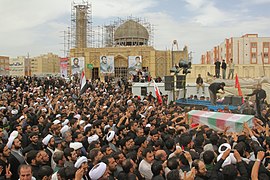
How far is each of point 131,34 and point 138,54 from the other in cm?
664

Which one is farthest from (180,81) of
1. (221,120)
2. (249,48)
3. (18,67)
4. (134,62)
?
(18,67)

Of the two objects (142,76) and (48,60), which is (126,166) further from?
(48,60)

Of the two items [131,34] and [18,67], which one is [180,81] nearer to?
[131,34]

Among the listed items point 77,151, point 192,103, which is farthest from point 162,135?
point 192,103

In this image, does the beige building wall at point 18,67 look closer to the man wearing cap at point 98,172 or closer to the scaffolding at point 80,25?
the scaffolding at point 80,25

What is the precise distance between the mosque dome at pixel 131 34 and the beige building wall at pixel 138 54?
5.76 m

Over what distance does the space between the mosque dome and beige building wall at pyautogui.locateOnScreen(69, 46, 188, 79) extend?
5.76 m

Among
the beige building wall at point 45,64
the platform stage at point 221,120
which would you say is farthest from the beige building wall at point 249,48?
the beige building wall at point 45,64

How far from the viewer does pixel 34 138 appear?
6.75 m

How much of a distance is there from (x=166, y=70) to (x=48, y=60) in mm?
62727

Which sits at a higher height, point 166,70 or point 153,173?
point 166,70

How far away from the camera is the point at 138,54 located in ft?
132

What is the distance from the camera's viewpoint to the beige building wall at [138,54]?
40.4 m

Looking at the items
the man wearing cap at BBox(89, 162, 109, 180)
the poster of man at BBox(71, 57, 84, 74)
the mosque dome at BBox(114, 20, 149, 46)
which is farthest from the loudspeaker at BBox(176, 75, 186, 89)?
the mosque dome at BBox(114, 20, 149, 46)
